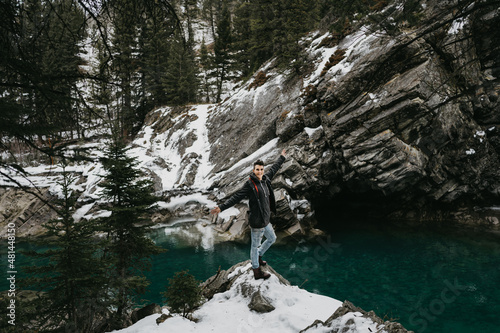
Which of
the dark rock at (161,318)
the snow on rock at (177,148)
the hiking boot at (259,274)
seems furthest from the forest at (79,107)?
the snow on rock at (177,148)

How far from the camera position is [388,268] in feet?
35.8

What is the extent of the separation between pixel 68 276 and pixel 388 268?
11743 millimetres

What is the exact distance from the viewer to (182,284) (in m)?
5.34

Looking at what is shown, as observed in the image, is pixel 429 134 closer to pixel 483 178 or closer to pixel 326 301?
pixel 483 178

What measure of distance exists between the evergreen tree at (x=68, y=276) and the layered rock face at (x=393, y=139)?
1151 centimetres

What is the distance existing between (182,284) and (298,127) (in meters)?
14.9

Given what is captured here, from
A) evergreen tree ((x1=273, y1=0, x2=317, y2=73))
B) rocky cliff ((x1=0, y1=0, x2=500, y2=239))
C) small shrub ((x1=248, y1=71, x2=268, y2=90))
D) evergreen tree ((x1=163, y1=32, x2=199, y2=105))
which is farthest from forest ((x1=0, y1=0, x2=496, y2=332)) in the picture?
evergreen tree ((x1=163, y1=32, x2=199, y2=105))

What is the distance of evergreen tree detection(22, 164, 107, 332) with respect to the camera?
5.05 m

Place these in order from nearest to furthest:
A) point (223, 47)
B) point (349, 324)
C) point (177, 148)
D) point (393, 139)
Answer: point (349, 324) < point (393, 139) < point (177, 148) < point (223, 47)

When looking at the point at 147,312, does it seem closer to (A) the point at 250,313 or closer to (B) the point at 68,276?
(B) the point at 68,276

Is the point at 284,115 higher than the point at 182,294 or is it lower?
higher

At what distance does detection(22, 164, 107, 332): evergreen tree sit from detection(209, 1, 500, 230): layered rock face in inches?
453

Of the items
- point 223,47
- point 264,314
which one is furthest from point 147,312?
point 223,47

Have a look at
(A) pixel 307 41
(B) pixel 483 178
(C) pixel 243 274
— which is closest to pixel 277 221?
(C) pixel 243 274
